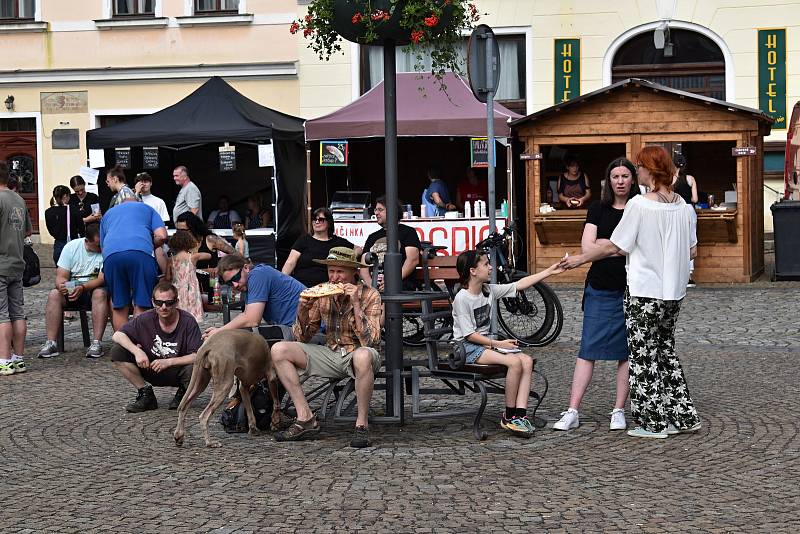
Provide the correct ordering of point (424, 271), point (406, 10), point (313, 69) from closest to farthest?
point (406, 10) → point (424, 271) → point (313, 69)

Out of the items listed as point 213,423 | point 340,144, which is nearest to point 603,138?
point 340,144

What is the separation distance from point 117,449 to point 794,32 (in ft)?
56.8

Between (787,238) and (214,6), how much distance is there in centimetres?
1202

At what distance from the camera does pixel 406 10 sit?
311 inches

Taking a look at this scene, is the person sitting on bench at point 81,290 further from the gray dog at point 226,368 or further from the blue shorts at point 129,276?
the gray dog at point 226,368

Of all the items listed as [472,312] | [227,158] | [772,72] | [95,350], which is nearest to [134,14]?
[227,158]

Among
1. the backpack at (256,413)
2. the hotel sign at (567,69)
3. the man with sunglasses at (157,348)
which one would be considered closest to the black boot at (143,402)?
the man with sunglasses at (157,348)

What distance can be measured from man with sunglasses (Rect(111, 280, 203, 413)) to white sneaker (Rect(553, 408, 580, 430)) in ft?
8.63

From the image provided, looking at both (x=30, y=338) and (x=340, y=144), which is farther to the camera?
(x=340, y=144)

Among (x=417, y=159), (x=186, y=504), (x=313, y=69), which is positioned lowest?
(x=186, y=504)

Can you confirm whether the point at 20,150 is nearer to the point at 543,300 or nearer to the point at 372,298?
the point at 543,300

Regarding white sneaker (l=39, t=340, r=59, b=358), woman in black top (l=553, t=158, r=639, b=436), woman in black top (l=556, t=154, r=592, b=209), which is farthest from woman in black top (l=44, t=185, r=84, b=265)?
woman in black top (l=553, t=158, r=639, b=436)

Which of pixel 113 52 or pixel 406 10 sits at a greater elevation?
pixel 113 52

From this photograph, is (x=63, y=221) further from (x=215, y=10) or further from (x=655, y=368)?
(x=655, y=368)
